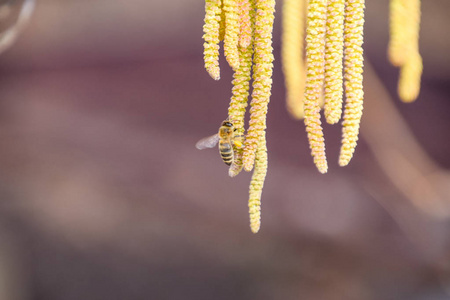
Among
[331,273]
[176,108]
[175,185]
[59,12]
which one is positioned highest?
[59,12]

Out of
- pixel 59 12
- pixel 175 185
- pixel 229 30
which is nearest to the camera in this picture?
pixel 229 30

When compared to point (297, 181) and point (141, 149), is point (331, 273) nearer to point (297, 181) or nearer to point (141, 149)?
point (297, 181)

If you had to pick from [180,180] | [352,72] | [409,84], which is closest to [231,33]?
[352,72]

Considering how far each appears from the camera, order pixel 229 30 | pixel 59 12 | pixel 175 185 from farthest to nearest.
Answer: pixel 175 185
pixel 59 12
pixel 229 30

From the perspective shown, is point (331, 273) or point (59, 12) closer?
point (59, 12)

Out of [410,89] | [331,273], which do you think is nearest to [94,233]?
[331,273]

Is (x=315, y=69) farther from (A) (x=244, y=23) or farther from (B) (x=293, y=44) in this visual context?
(B) (x=293, y=44)
